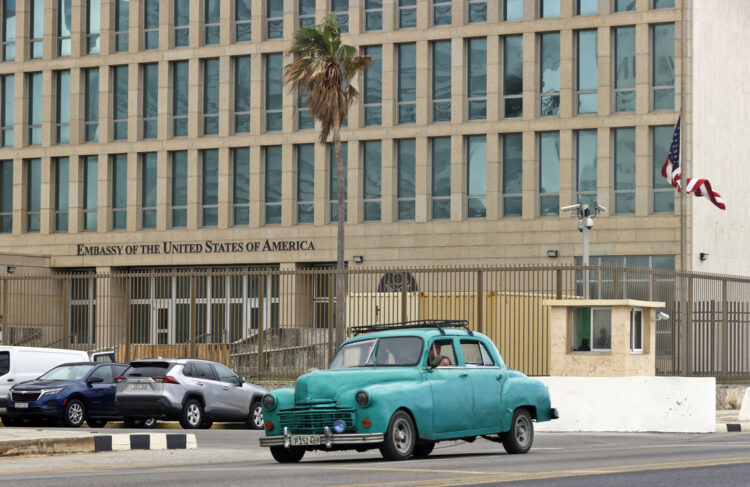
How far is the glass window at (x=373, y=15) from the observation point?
5191cm

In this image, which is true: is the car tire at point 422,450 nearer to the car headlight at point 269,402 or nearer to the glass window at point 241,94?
the car headlight at point 269,402

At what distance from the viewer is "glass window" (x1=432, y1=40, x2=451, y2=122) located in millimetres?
50375

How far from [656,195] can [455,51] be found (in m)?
8.80

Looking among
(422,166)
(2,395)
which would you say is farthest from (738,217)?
(2,395)

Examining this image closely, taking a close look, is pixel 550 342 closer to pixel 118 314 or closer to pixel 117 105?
pixel 118 314

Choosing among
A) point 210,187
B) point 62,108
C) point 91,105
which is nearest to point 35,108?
point 62,108

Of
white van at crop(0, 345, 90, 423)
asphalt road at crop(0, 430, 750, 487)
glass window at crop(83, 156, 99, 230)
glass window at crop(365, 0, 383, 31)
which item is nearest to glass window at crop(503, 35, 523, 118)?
glass window at crop(365, 0, 383, 31)

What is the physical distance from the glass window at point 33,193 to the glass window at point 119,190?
11.1 feet

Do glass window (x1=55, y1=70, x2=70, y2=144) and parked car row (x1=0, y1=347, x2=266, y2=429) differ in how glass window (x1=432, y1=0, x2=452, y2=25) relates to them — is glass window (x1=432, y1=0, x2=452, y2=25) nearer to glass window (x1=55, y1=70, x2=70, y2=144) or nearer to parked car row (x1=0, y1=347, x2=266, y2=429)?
glass window (x1=55, y1=70, x2=70, y2=144)

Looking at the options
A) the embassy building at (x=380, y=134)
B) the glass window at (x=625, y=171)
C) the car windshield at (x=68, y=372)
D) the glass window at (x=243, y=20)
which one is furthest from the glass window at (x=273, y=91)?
the car windshield at (x=68, y=372)

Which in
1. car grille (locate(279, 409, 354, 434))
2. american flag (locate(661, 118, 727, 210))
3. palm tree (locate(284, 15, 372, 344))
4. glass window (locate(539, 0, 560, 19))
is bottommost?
car grille (locate(279, 409, 354, 434))

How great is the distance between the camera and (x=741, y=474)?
13195mm

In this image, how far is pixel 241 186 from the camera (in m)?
53.6

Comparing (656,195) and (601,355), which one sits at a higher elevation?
(656,195)
